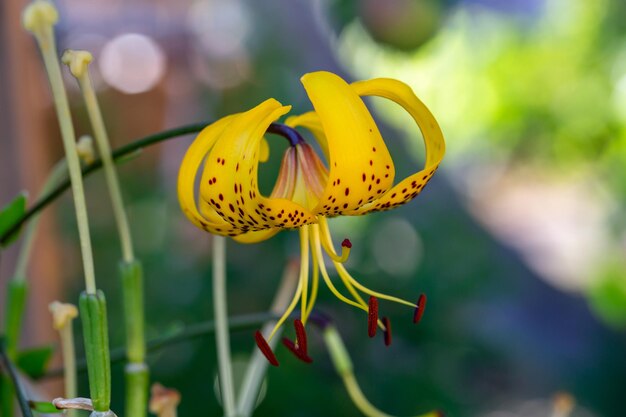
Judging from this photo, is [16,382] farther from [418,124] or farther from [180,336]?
[418,124]

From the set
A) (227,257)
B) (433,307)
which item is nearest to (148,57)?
(227,257)

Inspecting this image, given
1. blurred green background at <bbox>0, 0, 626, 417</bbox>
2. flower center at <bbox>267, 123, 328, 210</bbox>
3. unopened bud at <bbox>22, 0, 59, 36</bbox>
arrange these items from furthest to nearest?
blurred green background at <bbox>0, 0, 626, 417</bbox>
flower center at <bbox>267, 123, 328, 210</bbox>
unopened bud at <bbox>22, 0, 59, 36</bbox>

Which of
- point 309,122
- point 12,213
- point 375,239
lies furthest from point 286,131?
point 375,239

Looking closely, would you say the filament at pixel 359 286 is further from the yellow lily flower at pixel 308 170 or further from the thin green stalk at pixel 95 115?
the thin green stalk at pixel 95 115

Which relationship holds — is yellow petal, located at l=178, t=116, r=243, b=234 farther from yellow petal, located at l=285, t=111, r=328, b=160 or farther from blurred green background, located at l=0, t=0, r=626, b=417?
blurred green background, located at l=0, t=0, r=626, b=417

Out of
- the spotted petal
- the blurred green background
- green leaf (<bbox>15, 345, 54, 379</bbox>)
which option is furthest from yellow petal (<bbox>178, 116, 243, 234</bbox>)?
the blurred green background
